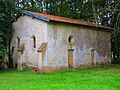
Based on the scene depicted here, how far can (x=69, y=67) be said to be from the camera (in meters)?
26.8

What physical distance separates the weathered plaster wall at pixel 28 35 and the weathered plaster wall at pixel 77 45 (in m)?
1.07

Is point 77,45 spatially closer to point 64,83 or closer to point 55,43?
point 55,43

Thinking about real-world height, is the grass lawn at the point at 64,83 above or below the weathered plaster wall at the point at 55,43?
below

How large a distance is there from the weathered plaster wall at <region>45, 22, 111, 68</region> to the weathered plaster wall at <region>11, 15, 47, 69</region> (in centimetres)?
107

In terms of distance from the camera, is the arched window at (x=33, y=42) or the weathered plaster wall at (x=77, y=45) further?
the arched window at (x=33, y=42)

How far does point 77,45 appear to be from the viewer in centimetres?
2797

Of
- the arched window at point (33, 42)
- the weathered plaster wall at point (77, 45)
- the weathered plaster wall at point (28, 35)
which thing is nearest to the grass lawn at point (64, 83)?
the weathered plaster wall at point (77, 45)

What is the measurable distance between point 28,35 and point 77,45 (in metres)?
5.56

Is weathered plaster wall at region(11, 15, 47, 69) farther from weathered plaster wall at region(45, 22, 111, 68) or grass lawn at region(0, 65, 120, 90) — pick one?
grass lawn at region(0, 65, 120, 90)

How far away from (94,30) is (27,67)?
967 cm

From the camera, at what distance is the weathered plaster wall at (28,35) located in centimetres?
2519

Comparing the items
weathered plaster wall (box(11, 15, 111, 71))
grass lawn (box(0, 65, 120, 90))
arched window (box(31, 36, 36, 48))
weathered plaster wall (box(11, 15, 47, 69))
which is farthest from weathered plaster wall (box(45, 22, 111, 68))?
grass lawn (box(0, 65, 120, 90))

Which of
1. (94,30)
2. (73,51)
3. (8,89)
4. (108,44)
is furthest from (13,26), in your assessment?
(8,89)

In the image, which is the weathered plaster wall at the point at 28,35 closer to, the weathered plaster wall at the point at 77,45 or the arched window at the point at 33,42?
the arched window at the point at 33,42
